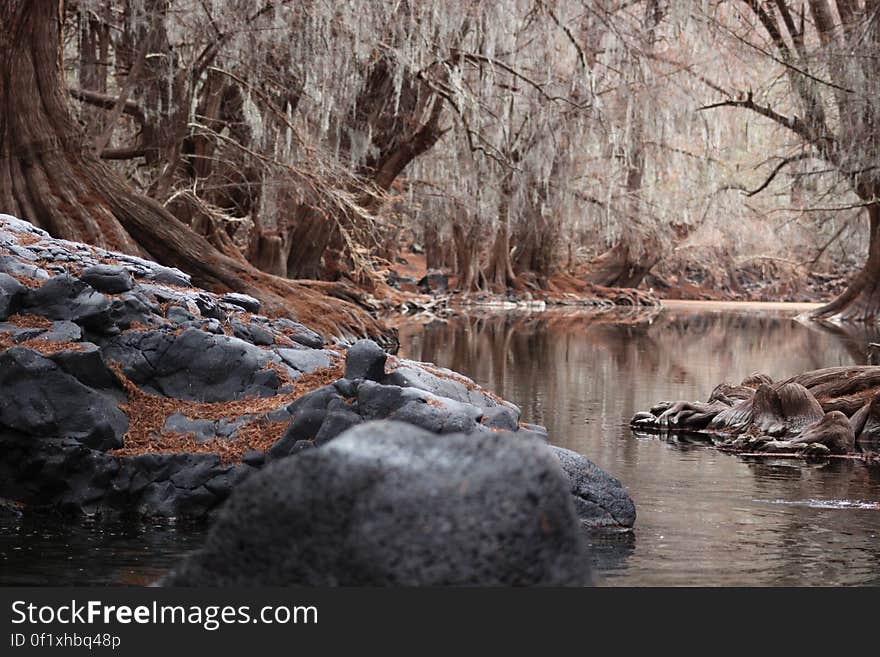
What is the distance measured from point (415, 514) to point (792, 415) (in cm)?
943

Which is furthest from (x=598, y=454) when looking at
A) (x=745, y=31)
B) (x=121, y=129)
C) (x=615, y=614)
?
(x=745, y=31)

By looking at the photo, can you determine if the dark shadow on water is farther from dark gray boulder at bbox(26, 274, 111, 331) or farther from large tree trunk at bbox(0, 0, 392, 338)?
large tree trunk at bbox(0, 0, 392, 338)

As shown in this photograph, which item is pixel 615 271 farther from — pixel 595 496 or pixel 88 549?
pixel 88 549

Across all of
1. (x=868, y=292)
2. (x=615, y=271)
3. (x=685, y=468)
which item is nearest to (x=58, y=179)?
(x=685, y=468)

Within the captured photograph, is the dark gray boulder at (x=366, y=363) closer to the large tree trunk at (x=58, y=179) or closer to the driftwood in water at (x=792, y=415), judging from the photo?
the driftwood in water at (x=792, y=415)

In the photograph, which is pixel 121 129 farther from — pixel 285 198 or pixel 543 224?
pixel 543 224

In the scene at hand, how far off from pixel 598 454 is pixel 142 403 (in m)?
4.07

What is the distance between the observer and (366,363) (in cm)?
853

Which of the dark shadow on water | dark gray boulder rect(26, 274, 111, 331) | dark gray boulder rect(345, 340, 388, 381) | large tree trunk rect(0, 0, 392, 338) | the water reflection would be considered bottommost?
the dark shadow on water

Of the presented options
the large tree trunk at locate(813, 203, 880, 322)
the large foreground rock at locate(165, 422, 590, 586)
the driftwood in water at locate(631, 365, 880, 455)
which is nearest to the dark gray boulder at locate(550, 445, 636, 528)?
the driftwood in water at locate(631, 365, 880, 455)

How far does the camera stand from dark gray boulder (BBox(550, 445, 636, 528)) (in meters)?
7.76

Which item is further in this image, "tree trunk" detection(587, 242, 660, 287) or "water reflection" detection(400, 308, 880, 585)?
"tree trunk" detection(587, 242, 660, 287)

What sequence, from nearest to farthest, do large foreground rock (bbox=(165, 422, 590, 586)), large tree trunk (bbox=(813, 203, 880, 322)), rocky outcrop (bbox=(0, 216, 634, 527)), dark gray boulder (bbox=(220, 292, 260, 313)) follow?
large foreground rock (bbox=(165, 422, 590, 586))
rocky outcrop (bbox=(0, 216, 634, 527))
dark gray boulder (bbox=(220, 292, 260, 313))
large tree trunk (bbox=(813, 203, 880, 322))

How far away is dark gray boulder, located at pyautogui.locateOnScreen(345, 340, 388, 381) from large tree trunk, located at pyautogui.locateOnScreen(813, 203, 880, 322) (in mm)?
28628
